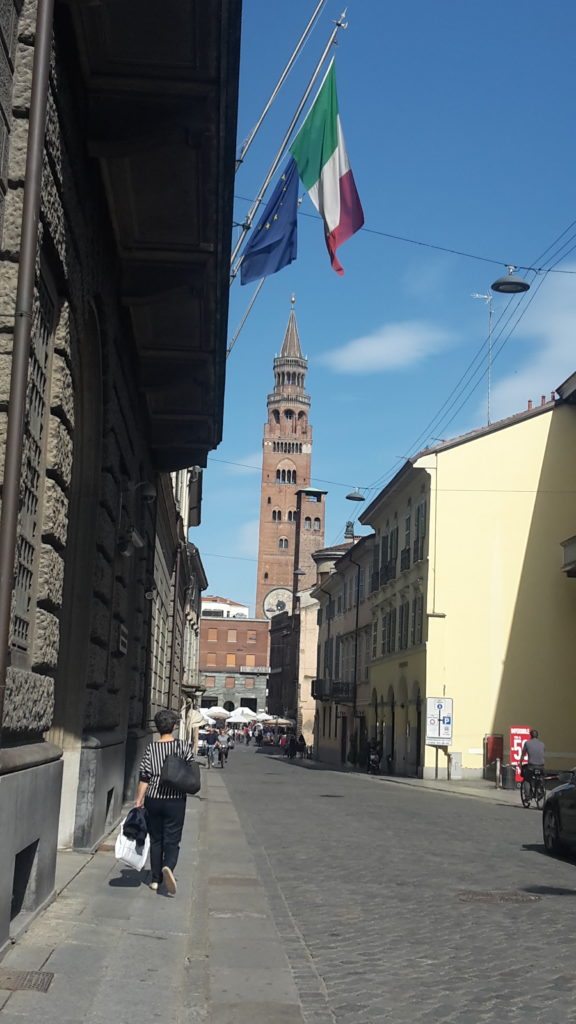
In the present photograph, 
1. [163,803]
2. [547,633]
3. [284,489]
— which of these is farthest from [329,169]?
[284,489]

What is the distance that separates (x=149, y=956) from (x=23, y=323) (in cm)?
385

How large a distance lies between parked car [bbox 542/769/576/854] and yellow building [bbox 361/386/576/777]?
24.3 meters

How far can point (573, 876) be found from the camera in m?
13.2

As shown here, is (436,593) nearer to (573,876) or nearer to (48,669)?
(573,876)

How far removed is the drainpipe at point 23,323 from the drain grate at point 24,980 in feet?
4.32

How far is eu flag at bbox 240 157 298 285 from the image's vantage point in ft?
48.1

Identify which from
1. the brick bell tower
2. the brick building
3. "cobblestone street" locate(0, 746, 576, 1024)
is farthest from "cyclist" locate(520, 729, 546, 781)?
the brick bell tower

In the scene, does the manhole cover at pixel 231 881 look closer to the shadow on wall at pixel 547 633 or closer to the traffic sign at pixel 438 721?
the traffic sign at pixel 438 721

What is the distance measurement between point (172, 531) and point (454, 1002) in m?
22.0

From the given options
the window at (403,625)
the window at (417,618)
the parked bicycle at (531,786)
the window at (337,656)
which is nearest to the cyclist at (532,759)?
the parked bicycle at (531,786)

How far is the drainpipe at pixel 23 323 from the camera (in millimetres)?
6117

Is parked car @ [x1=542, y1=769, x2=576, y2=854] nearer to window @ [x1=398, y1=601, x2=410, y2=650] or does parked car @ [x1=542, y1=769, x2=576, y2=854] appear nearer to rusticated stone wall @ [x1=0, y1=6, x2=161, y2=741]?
rusticated stone wall @ [x1=0, y1=6, x2=161, y2=741]

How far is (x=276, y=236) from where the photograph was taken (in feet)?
48.3

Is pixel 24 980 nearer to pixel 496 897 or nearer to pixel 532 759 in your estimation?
pixel 496 897
